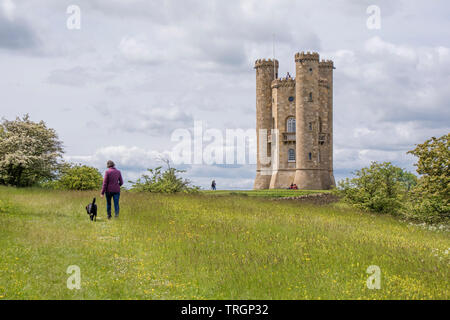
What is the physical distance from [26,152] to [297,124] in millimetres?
30858

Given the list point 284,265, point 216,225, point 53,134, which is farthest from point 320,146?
point 284,265

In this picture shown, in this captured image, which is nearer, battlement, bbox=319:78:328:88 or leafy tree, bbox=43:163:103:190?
leafy tree, bbox=43:163:103:190

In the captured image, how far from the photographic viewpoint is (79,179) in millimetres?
36531

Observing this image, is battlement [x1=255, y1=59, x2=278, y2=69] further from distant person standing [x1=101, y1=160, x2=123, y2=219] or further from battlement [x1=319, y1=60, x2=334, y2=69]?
distant person standing [x1=101, y1=160, x2=123, y2=219]

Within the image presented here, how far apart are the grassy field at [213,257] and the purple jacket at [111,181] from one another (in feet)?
3.93

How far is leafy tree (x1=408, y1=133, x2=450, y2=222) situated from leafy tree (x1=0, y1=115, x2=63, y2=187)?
28079 mm

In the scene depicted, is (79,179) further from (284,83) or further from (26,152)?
(284,83)

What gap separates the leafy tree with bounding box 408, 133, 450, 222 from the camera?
21.6 meters

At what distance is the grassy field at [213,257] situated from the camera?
9109 mm

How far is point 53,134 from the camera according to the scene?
129ft

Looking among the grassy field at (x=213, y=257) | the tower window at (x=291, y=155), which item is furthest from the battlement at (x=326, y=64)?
the grassy field at (x=213, y=257)

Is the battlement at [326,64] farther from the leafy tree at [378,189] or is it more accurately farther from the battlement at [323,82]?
the leafy tree at [378,189]

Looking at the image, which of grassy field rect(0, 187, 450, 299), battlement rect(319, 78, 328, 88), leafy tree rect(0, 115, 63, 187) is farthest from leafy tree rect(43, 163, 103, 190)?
battlement rect(319, 78, 328, 88)

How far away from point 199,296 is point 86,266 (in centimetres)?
328
